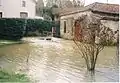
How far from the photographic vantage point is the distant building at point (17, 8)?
48906 millimetres

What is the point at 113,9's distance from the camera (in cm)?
3139

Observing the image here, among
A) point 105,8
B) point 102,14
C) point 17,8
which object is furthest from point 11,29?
point 17,8

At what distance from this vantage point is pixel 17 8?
50344 millimetres

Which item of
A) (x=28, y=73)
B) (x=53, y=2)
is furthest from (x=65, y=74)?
(x=53, y=2)

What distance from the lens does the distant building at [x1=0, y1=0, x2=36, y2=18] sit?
4891 centimetres

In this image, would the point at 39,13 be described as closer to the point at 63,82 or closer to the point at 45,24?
the point at 45,24

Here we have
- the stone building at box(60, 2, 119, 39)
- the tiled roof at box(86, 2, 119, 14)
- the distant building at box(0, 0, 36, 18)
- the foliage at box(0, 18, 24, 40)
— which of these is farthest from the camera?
the distant building at box(0, 0, 36, 18)

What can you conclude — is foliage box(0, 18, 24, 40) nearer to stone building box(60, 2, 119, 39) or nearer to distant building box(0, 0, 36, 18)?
stone building box(60, 2, 119, 39)

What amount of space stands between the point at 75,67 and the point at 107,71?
165 centimetres

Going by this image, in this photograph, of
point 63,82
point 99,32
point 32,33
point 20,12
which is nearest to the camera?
point 63,82

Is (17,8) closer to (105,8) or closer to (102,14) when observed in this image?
(105,8)

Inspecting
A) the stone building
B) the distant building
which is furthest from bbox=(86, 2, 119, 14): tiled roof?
the distant building

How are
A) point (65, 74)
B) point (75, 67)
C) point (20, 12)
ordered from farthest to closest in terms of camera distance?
point (20, 12) → point (75, 67) → point (65, 74)

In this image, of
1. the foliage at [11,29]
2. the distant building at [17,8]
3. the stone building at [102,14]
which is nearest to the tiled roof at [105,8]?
the stone building at [102,14]
